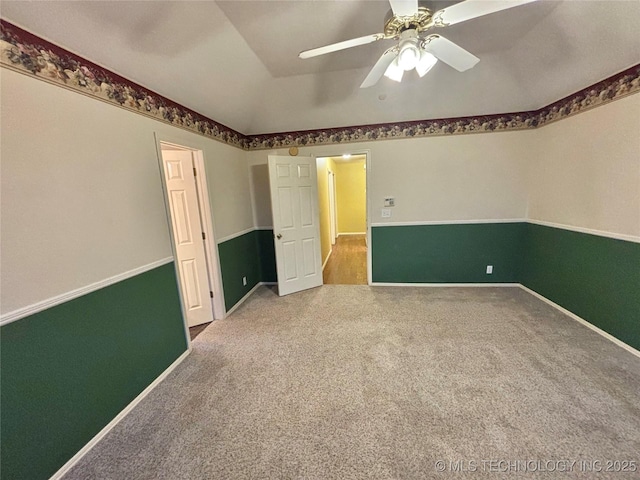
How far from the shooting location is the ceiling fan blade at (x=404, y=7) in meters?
1.27

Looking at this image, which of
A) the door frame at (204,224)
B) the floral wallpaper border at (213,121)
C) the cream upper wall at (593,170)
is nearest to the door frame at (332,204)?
the floral wallpaper border at (213,121)

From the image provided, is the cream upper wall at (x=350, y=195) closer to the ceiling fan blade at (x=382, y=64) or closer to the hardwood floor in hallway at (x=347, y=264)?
the hardwood floor in hallway at (x=347, y=264)

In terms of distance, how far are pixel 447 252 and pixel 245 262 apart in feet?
9.78

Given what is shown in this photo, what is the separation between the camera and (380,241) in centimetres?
384

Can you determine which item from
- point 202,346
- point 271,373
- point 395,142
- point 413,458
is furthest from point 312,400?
point 395,142

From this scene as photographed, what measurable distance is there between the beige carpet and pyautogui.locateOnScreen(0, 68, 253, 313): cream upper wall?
1.09m

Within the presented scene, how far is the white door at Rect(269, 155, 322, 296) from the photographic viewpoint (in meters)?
3.48

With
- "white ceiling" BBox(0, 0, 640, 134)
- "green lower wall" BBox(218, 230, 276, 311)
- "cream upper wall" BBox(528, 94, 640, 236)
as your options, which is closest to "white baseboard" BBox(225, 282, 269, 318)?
"green lower wall" BBox(218, 230, 276, 311)

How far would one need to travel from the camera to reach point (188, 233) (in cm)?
290

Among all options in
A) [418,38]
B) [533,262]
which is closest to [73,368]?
[418,38]

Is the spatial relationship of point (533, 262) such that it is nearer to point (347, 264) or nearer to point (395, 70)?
point (347, 264)

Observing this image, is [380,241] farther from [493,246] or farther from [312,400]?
[312,400]

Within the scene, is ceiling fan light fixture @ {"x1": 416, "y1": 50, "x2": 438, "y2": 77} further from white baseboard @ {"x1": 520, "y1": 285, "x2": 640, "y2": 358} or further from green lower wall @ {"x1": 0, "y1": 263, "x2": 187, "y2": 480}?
white baseboard @ {"x1": 520, "y1": 285, "x2": 640, "y2": 358}

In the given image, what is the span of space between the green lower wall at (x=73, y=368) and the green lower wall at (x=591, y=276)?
4063mm
